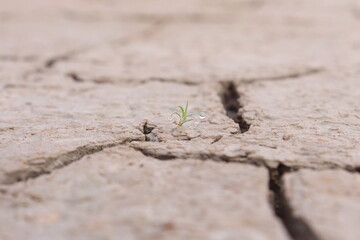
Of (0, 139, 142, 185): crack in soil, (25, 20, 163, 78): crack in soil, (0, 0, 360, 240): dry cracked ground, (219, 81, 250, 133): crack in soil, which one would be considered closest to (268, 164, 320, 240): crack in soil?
(0, 0, 360, 240): dry cracked ground

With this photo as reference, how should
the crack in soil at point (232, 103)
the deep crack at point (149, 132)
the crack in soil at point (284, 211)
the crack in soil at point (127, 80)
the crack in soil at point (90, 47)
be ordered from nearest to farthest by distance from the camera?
the crack in soil at point (284, 211) → the deep crack at point (149, 132) → the crack in soil at point (232, 103) → the crack in soil at point (127, 80) → the crack in soil at point (90, 47)

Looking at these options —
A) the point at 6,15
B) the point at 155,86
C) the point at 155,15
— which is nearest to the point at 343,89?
the point at 155,86

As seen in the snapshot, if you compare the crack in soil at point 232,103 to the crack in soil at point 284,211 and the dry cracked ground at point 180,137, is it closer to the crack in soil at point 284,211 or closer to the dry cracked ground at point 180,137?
the dry cracked ground at point 180,137

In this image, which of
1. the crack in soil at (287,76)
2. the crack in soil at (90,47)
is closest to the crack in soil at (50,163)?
the crack in soil at (287,76)

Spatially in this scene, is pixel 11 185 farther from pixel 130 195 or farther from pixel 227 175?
pixel 227 175

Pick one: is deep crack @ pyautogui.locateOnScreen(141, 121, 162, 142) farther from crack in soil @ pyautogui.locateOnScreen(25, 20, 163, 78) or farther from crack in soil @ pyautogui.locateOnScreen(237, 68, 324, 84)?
crack in soil @ pyautogui.locateOnScreen(25, 20, 163, 78)

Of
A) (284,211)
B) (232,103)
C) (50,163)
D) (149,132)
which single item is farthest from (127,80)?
(284,211)
